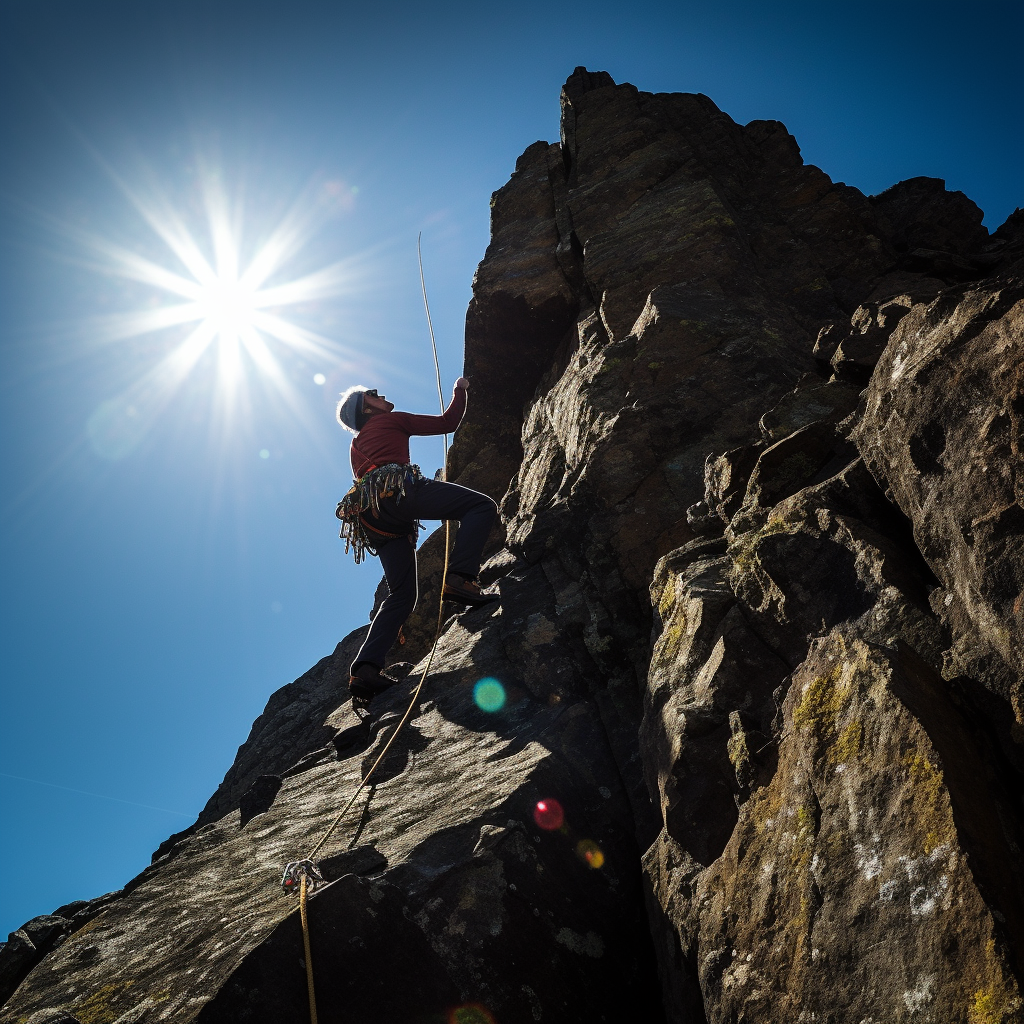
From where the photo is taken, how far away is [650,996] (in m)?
3.64

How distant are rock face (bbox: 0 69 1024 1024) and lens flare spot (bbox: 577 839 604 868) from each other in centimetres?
2

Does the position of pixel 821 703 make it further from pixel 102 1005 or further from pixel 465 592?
pixel 465 592

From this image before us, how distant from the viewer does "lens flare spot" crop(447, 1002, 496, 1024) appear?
10.6 ft

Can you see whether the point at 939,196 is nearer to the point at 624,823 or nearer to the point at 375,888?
the point at 624,823

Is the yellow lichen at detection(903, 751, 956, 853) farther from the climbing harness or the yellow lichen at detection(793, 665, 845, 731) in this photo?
the climbing harness

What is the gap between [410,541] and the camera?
8469 mm

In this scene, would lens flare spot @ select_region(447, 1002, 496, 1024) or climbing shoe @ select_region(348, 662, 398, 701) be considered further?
climbing shoe @ select_region(348, 662, 398, 701)

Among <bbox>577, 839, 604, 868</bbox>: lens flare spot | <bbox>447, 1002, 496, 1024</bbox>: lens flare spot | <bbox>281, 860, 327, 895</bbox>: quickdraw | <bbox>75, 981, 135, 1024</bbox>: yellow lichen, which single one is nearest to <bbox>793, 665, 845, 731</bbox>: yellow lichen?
<bbox>577, 839, 604, 868</bbox>: lens flare spot

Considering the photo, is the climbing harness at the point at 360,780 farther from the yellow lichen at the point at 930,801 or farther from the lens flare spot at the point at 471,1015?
the yellow lichen at the point at 930,801

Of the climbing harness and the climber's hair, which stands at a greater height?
the climber's hair

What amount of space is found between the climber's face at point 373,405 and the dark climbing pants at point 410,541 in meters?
1.36

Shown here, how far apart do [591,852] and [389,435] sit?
18.9ft

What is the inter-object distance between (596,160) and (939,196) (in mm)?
6718

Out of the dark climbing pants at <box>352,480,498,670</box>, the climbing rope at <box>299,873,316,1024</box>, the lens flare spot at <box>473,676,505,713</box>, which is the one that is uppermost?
the dark climbing pants at <box>352,480,498,670</box>
